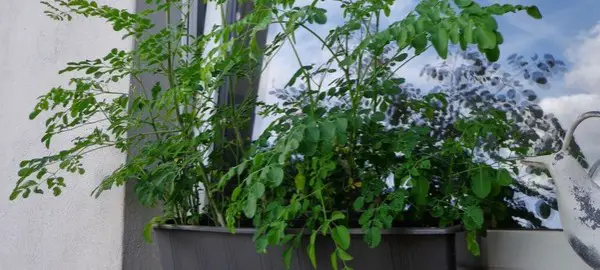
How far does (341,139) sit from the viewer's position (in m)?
0.85

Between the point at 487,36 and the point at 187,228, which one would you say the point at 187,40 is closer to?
the point at 187,228

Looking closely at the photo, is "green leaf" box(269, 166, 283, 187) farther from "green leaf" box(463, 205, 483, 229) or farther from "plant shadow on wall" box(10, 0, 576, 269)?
"green leaf" box(463, 205, 483, 229)

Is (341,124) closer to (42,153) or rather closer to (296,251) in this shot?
(296,251)

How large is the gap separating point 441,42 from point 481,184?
0.27 metres

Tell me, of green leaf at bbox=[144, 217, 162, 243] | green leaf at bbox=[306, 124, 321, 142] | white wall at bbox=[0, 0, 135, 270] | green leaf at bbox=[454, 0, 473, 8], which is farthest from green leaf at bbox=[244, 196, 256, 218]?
white wall at bbox=[0, 0, 135, 270]

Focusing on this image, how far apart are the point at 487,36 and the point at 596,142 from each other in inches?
19.9

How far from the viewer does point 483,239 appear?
1.16m

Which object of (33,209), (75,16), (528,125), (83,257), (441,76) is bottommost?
(83,257)

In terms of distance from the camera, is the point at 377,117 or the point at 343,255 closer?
the point at 343,255

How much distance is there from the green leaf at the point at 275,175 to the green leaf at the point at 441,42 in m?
0.27

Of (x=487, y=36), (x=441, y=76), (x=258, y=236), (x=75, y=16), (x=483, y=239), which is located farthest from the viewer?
(x=75, y=16)

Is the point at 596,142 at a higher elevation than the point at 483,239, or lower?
higher

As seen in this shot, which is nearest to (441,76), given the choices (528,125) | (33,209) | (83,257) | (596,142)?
(528,125)

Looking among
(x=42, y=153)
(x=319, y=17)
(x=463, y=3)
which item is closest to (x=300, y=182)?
(x=319, y=17)
